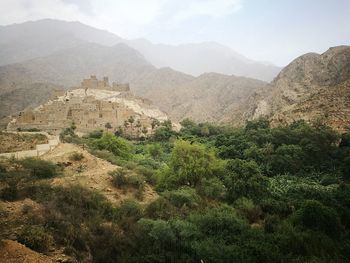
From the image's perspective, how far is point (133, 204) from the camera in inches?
668

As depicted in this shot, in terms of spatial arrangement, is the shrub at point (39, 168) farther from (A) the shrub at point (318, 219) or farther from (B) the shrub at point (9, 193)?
(A) the shrub at point (318, 219)

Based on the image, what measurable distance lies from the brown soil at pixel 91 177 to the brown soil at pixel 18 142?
349 cm

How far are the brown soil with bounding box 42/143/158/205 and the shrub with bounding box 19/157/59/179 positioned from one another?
828mm

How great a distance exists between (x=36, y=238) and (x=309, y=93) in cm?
6372

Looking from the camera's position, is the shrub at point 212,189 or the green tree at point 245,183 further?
the green tree at point 245,183

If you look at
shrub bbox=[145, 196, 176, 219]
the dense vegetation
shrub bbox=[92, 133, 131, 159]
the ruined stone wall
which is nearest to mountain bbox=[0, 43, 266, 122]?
the ruined stone wall

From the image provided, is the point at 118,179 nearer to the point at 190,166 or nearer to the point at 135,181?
the point at 135,181

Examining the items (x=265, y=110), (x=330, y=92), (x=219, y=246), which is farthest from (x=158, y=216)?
(x=265, y=110)

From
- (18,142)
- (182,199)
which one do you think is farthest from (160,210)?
(18,142)

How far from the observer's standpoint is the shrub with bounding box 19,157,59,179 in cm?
2014

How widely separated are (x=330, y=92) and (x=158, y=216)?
4556 cm

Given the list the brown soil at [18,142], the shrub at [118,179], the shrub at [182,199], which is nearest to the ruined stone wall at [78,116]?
the brown soil at [18,142]

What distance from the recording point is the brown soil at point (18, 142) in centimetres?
2783

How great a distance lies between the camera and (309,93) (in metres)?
66.1
